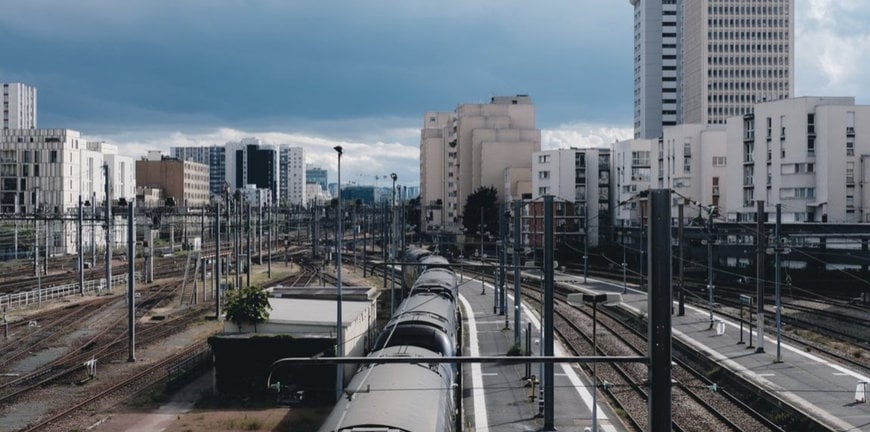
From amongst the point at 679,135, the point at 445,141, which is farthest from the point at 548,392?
the point at 445,141

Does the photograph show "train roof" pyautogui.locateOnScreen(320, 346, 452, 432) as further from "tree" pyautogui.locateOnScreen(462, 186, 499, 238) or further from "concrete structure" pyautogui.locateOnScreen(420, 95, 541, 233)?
"concrete structure" pyautogui.locateOnScreen(420, 95, 541, 233)

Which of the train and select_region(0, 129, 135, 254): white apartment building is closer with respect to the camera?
the train

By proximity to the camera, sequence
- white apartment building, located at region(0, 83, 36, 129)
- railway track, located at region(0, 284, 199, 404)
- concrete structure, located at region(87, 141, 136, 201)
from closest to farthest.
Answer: railway track, located at region(0, 284, 199, 404), concrete structure, located at region(87, 141, 136, 201), white apartment building, located at region(0, 83, 36, 129)

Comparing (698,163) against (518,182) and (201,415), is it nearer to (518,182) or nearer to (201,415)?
(518,182)

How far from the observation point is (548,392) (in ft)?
58.5

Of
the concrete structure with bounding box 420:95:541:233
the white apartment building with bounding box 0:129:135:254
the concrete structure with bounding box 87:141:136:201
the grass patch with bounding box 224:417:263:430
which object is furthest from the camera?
the concrete structure with bounding box 87:141:136:201

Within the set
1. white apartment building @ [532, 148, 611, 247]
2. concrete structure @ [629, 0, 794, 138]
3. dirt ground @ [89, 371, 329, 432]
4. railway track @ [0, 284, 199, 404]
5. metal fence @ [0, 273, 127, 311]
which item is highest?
concrete structure @ [629, 0, 794, 138]

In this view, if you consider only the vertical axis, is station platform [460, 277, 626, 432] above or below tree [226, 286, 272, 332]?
below

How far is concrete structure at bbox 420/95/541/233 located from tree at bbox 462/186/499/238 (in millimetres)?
5955

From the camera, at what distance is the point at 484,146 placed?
102m

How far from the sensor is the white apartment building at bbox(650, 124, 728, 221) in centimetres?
7094

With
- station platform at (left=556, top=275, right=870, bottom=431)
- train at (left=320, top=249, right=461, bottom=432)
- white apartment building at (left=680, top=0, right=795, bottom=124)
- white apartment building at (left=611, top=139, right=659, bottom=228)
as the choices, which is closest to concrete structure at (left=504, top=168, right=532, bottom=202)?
white apartment building at (left=611, top=139, right=659, bottom=228)

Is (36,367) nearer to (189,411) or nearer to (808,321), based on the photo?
(189,411)

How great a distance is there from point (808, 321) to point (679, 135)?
123 ft
